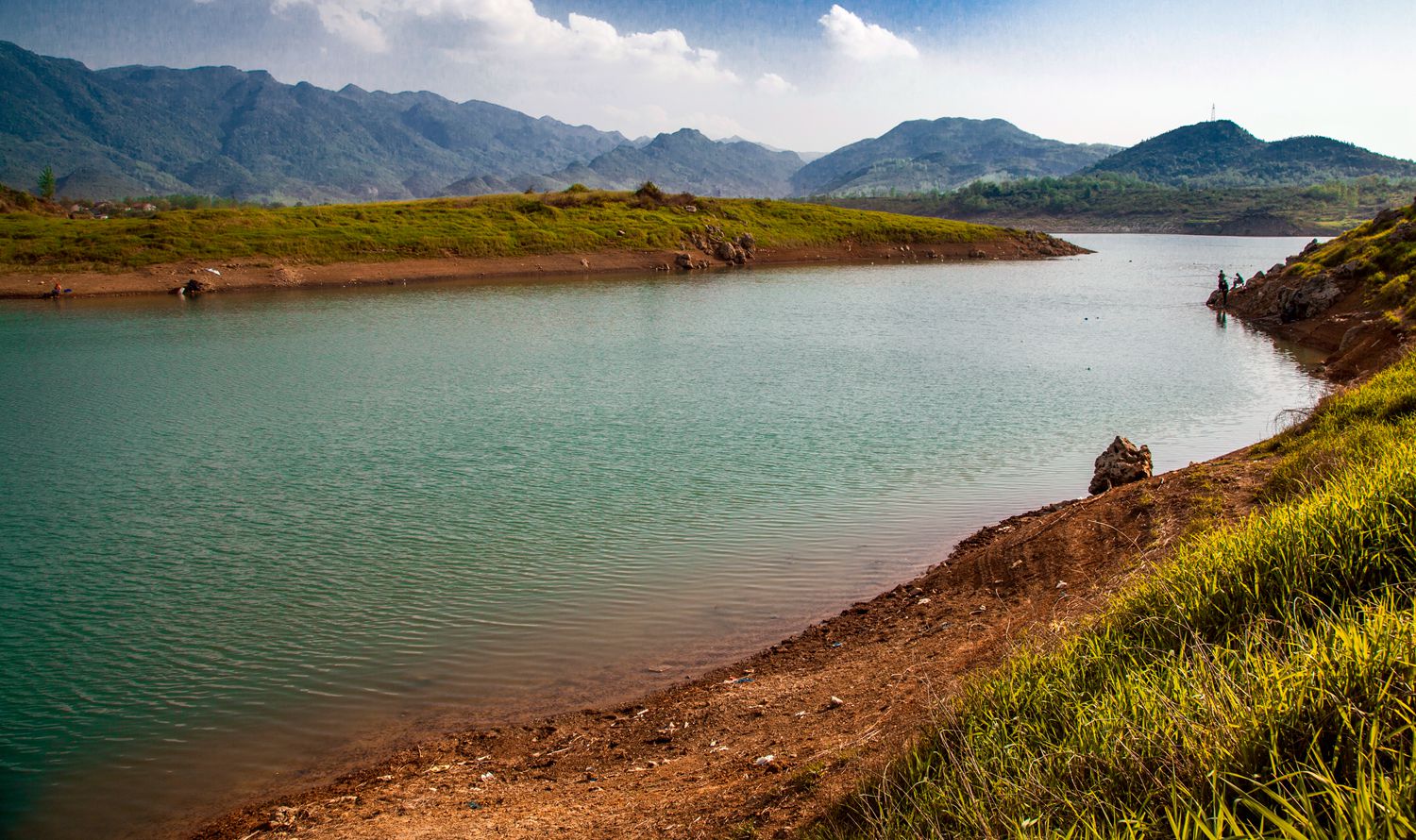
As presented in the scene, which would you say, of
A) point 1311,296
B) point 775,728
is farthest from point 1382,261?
point 775,728

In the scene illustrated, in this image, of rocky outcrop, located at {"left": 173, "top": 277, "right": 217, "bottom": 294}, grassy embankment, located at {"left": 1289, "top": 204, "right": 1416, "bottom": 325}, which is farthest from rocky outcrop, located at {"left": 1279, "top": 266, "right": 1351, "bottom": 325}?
rocky outcrop, located at {"left": 173, "top": 277, "right": 217, "bottom": 294}

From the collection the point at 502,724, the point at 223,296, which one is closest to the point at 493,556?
the point at 502,724

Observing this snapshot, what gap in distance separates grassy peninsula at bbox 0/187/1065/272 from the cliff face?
192 ft

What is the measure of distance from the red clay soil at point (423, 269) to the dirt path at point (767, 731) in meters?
68.9

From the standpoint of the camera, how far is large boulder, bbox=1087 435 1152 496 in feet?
47.4

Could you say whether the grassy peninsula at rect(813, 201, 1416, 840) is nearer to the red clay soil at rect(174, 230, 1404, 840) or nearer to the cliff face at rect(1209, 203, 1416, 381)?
the red clay soil at rect(174, 230, 1404, 840)

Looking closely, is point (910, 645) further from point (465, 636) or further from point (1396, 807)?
point (1396, 807)

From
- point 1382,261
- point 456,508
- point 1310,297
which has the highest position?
point 1382,261

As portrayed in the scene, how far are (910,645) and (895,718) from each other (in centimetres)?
252

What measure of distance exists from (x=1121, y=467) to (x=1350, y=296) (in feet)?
100

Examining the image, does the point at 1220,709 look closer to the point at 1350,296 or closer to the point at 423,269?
the point at 1350,296

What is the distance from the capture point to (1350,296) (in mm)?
36656

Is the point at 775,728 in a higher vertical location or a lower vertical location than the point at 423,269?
lower

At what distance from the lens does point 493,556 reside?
45.2 feet
